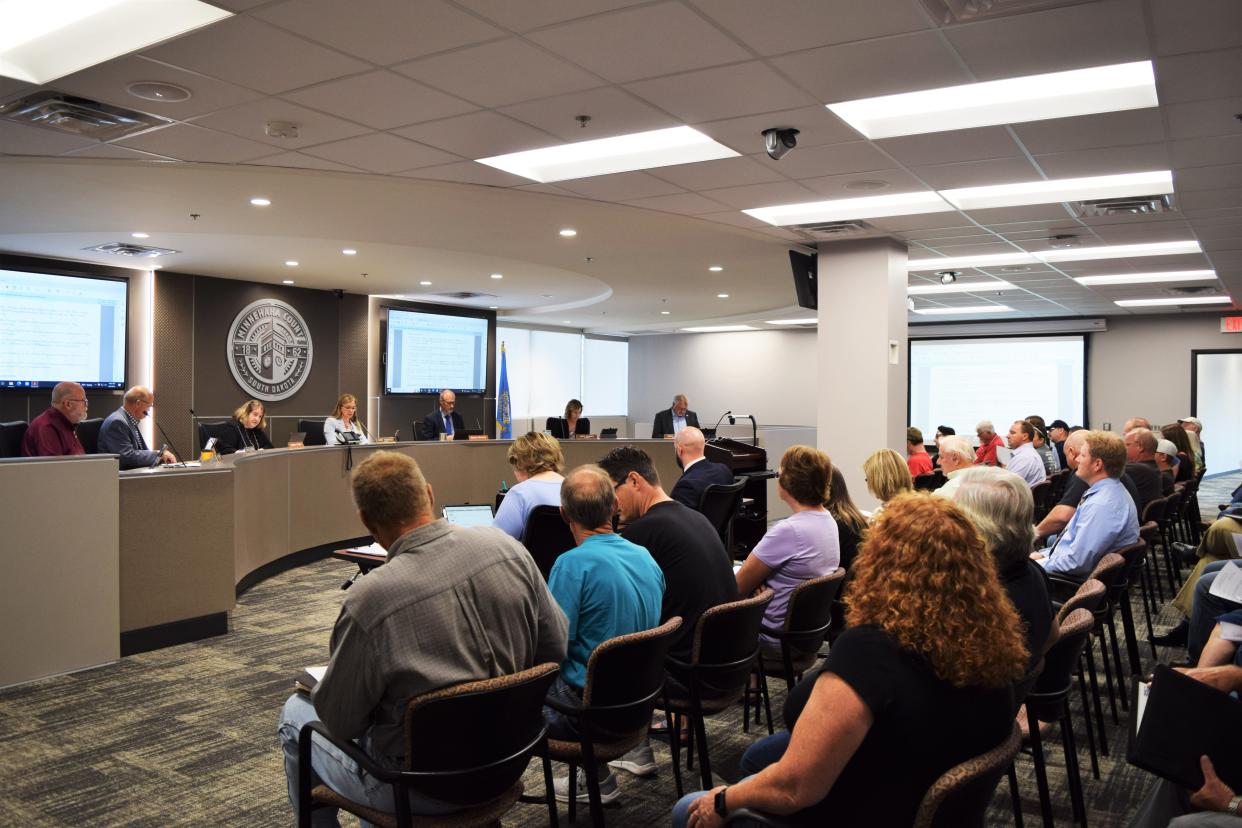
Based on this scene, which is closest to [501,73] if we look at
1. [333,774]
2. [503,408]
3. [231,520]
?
[333,774]

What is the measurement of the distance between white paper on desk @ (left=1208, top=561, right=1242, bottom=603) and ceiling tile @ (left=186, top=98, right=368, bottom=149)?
171 inches

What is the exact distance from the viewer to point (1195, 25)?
3.25 metres

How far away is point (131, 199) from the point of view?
655cm

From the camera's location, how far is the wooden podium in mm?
7637

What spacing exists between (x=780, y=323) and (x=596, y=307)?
15.1ft

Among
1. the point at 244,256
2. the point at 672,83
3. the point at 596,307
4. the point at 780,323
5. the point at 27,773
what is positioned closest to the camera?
the point at 27,773

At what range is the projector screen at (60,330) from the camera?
9.19 meters

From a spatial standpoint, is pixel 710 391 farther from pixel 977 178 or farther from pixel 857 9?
pixel 857 9

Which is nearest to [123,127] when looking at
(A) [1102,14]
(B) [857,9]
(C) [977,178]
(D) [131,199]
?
(D) [131,199]

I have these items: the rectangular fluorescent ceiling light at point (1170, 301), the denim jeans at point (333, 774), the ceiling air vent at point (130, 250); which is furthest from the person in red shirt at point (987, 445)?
the ceiling air vent at point (130, 250)

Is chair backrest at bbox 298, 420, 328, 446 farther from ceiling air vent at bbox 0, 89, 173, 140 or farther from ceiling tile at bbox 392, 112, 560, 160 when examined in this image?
ceiling tile at bbox 392, 112, 560, 160

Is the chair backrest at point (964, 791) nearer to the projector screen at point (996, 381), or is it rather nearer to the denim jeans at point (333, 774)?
the denim jeans at point (333, 774)

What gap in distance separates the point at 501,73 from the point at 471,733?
2.81 metres

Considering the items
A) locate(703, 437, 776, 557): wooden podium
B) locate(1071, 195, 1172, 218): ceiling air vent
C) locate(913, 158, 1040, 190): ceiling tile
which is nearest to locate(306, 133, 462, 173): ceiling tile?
locate(913, 158, 1040, 190): ceiling tile
